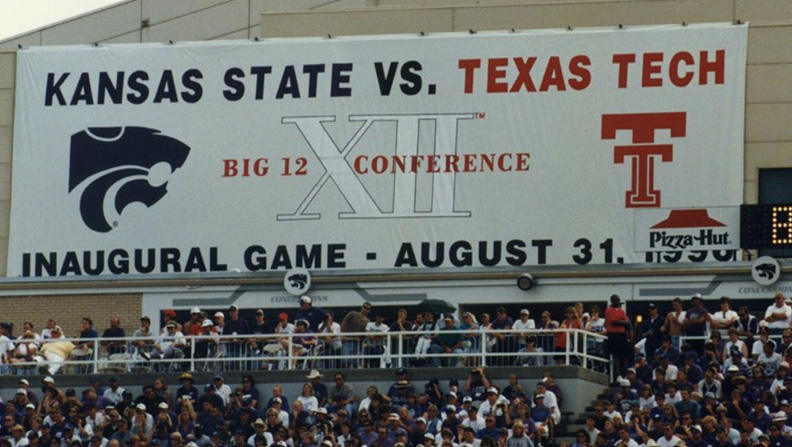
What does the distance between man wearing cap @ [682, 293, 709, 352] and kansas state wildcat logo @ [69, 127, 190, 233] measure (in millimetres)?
14014

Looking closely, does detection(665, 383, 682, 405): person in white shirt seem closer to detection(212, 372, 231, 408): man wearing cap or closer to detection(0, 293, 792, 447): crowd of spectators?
detection(0, 293, 792, 447): crowd of spectators

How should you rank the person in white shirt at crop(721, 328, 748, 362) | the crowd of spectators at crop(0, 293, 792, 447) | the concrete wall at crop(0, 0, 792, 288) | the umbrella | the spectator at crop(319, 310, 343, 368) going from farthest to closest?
1. the concrete wall at crop(0, 0, 792, 288)
2. the umbrella
3. the spectator at crop(319, 310, 343, 368)
4. the person in white shirt at crop(721, 328, 748, 362)
5. the crowd of spectators at crop(0, 293, 792, 447)

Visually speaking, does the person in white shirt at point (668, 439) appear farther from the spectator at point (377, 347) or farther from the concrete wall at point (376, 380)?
the spectator at point (377, 347)

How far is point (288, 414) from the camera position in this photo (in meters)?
43.0

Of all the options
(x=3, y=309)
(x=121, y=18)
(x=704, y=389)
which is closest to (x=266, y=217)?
(x=3, y=309)

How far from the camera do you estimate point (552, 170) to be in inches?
2018

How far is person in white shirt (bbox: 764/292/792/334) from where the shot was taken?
42.9 m

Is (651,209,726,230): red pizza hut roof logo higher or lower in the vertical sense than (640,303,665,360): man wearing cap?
higher

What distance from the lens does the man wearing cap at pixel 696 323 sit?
141 ft

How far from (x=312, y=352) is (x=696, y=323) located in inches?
279

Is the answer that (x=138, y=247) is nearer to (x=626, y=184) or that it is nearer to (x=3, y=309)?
(x=3, y=309)

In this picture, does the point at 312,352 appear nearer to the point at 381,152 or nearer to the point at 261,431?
the point at 261,431

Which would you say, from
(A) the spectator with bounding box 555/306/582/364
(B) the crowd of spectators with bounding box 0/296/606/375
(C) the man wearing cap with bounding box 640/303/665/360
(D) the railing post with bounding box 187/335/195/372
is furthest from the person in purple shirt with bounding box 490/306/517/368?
(D) the railing post with bounding box 187/335/195/372

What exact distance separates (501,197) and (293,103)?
4.97m
